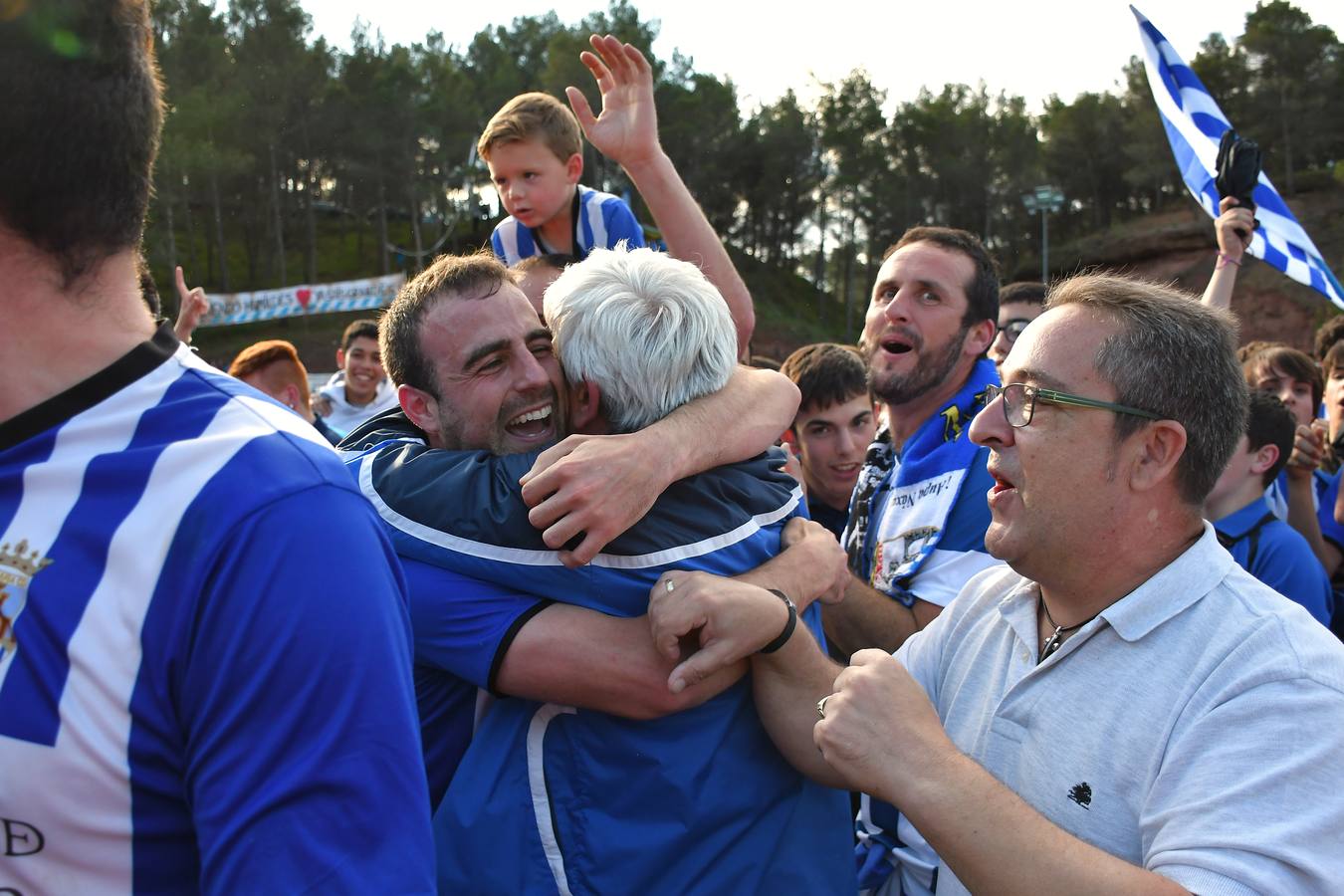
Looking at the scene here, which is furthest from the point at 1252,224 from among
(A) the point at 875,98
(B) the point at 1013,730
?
(A) the point at 875,98

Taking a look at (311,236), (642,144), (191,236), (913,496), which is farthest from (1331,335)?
(311,236)

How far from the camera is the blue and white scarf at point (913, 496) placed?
3.09m

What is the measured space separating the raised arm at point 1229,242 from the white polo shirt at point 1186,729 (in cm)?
331

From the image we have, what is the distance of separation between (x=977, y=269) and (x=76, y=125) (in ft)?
10.3

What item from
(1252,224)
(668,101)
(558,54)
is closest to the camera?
(1252,224)

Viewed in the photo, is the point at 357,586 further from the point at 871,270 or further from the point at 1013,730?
the point at 871,270

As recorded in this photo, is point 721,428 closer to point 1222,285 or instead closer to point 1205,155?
point 1222,285

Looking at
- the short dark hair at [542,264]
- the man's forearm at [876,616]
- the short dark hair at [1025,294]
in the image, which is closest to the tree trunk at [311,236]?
the short dark hair at [1025,294]

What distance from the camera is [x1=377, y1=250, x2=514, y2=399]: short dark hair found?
2.21m

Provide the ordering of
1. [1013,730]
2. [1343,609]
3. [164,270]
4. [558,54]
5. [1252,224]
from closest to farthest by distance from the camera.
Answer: [1013,730] → [1343,609] → [1252,224] → [164,270] → [558,54]

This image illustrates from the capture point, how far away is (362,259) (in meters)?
51.9

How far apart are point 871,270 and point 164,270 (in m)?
37.0

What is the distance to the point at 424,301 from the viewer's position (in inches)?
87.5

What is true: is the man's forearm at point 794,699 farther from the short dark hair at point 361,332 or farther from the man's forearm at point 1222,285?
the short dark hair at point 361,332
